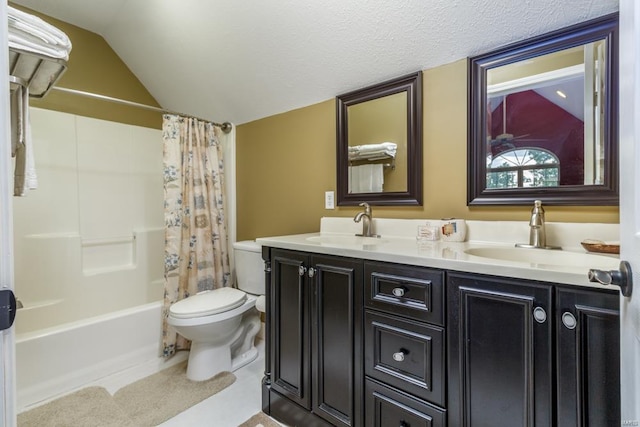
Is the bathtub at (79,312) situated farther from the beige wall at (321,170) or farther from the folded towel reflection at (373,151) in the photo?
the folded towel reflection at (373,151)

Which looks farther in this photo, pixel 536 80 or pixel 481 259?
pixel 536 80

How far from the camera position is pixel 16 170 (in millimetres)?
1055

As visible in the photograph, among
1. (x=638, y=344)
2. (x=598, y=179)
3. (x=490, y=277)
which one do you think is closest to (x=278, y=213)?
(x=490, y=277)

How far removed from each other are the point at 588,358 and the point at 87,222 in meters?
2.91

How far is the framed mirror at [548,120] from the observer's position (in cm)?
114

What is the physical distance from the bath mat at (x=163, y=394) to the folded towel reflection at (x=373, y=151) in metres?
1.62

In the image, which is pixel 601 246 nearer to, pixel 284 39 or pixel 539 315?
pixel 539 315

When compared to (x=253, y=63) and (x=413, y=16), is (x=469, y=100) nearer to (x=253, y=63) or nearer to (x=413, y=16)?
(x=413, y=16)

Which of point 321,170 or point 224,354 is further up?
point 321,170

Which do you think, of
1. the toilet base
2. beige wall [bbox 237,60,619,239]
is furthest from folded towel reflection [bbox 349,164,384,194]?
the toilet base

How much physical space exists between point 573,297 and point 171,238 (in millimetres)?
2156

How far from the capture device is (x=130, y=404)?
64.2 inches

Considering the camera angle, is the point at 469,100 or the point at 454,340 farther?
the point at 469,100

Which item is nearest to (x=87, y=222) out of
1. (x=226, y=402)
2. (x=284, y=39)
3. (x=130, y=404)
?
(x=130, y=404)
